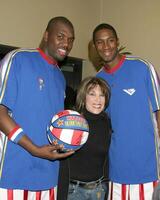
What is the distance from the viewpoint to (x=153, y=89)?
6.89 ft

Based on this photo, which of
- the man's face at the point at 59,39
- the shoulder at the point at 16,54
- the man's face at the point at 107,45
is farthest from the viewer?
the man's face at the point at 107,45

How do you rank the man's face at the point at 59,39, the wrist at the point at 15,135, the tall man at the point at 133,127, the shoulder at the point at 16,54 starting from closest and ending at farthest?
the wrist at the point at 15,135
the shoulder at the point at 16,54
the man's face at the point at 59,39
the tall man at the point at 133,127

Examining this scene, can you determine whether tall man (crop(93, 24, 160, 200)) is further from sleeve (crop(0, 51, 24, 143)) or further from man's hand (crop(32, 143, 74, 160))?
sleeve (crop(0, 51, 24, 143))

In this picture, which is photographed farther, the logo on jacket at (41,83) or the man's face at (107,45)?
the man's face at (107,45)

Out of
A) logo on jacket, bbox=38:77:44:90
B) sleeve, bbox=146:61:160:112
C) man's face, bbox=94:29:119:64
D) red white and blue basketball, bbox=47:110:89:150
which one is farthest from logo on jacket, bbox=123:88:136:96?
logo on jacket, bbox=38:77:44:90

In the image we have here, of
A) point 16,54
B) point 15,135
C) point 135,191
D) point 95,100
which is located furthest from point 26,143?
point 135,191

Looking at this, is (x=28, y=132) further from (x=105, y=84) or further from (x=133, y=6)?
(x=133, y=6)

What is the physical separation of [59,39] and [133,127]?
0.75m

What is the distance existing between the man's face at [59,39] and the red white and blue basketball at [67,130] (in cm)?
39

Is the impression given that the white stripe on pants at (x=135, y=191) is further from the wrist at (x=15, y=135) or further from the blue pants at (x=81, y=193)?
the wrist at (x=15, y=135)

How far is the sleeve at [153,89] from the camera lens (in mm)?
2096

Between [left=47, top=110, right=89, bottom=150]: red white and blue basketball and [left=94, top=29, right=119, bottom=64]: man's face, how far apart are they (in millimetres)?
601

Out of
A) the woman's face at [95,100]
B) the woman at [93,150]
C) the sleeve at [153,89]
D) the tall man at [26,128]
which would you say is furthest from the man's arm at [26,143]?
the sleeve at [153,89]

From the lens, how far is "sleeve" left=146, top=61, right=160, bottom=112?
2.10 metres
